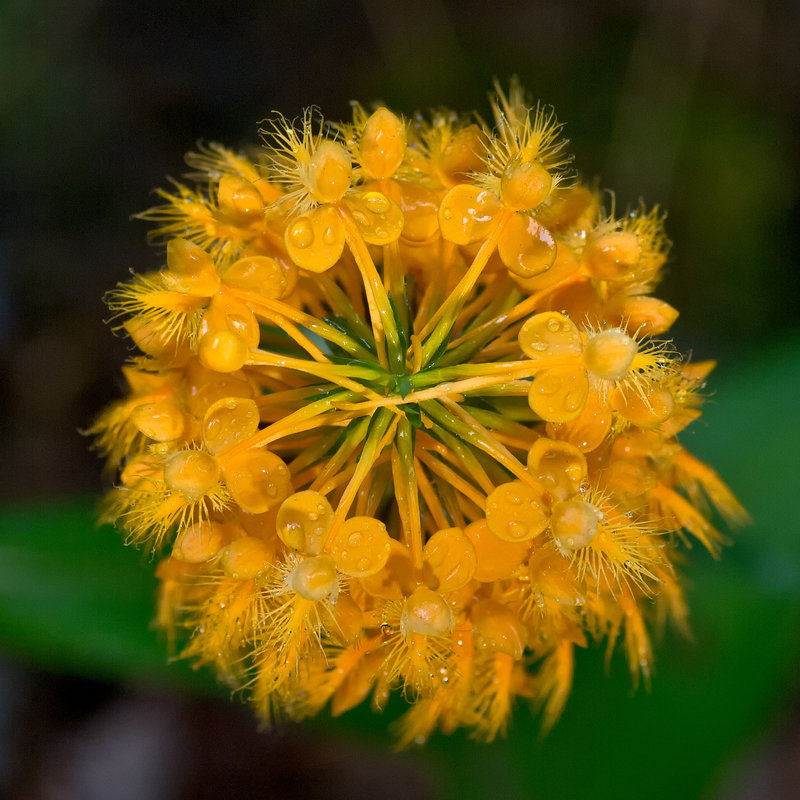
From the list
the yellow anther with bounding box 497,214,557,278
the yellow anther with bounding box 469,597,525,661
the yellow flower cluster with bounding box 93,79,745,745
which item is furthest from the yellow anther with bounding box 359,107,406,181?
the yellow anther with bounding box 469,597,525,661

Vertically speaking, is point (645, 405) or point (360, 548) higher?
point (645, 405)

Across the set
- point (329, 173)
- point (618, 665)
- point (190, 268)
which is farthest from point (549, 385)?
point (618, 665)

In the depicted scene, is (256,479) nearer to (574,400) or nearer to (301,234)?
(301,234)

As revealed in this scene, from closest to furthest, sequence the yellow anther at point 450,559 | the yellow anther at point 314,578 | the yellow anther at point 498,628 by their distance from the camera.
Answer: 1. the yellow anther at point 314,578
2. the yellow anther at point 450,559
3. the yellow anther at point 498,628

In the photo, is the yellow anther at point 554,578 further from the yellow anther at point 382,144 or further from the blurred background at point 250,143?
the blurred background at point 250,143

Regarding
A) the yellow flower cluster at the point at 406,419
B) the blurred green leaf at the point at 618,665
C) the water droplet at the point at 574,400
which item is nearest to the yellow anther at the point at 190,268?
the yellow flower cluster at the point at 406,419

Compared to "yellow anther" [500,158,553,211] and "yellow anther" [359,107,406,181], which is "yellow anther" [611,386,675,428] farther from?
"yellow anther" [359,107,406,181]

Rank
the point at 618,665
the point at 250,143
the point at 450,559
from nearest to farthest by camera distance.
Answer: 1. the point at 450,559
2. the point at 618,665
3. the point at 250,143

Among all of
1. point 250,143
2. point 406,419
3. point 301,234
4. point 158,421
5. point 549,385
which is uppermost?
point 250,143
